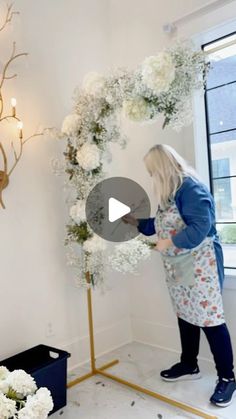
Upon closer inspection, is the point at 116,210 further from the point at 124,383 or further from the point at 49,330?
the point at 124,383

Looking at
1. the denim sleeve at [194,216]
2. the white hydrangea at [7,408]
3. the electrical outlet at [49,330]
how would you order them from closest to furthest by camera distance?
1. the white hydrangea at [7,408]
2. the denim sleeve at [194,216]
3. the electrical outlet at [49,330]

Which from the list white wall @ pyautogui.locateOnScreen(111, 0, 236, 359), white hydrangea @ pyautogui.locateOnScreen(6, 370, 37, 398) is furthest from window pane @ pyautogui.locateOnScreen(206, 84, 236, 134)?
white hydrangea @ pyautogui.locateOnScreen(6, 370, 37, 398)

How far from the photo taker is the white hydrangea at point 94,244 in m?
2.20

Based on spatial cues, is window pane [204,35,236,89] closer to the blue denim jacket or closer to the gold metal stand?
the blue denim jacket

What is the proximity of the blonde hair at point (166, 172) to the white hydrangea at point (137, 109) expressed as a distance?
230mm

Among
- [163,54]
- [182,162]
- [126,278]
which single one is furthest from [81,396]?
[163,54]

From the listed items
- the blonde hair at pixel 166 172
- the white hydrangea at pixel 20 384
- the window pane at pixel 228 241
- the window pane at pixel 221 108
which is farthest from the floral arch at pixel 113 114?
the white hydrangea at pixel 20 384

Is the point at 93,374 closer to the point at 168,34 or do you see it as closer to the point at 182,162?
the point at 182,162

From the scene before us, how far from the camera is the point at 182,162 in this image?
2150 millimetres

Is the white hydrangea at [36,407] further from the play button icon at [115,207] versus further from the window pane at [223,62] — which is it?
the window pane at [223,62]

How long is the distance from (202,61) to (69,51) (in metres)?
1.20

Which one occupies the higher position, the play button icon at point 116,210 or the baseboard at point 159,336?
the play button icon at point 116,210

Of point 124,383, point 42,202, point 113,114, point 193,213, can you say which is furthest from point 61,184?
point 124,383

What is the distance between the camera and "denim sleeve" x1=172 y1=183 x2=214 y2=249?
6.36ft
